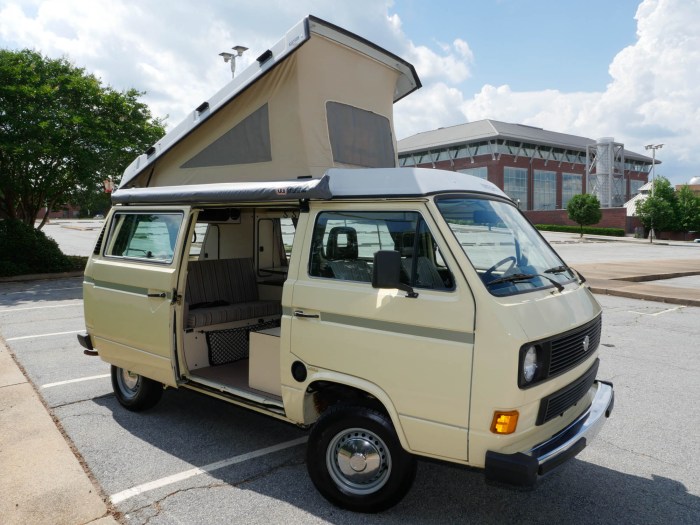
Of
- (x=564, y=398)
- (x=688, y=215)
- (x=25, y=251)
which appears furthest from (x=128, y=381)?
(x=688, y=215)

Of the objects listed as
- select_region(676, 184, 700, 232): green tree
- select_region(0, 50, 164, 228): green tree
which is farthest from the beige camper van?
select_region(676, 184, 700, 232): green tree

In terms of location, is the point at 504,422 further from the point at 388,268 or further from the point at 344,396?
the point at 344,396

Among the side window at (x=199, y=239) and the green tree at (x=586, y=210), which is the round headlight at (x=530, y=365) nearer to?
the side window at (x=199, y=239)

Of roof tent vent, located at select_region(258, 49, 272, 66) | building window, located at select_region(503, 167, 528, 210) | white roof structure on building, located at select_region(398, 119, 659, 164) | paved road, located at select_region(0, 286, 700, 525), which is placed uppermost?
white roof structure on building, located at select_region(398, 119, 659, 164)

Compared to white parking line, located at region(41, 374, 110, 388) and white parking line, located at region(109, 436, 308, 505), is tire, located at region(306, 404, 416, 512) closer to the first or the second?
white parking line, located at region(109, 436, 308, 505)

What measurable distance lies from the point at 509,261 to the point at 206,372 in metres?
3.13

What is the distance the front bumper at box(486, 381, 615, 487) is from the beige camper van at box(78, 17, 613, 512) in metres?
0.01

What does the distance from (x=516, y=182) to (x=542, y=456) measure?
73.2 m

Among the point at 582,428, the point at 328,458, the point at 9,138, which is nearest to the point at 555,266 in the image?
the point at 582,428

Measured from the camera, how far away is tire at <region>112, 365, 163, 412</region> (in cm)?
534

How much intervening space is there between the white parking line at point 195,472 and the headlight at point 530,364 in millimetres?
2461

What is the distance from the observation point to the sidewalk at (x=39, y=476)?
3588 millimetres

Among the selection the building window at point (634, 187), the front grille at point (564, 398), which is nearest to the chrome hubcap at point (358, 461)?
the front grille at point (564, 398)

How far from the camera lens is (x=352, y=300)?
3533mm
